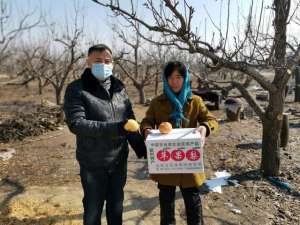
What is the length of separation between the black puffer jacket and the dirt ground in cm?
136

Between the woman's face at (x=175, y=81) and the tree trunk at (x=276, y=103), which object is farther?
the tree trunk at (x=276, y=103)

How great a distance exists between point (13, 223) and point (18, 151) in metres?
3.76

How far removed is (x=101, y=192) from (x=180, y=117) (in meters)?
0.85

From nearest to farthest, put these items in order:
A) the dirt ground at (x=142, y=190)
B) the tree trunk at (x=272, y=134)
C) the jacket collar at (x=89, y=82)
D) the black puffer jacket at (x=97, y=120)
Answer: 1. the black puffer jacket at (x=97, y=120)
2. the jacket collar at (x=89, y=82)
3. the dirt ground at (x=142, y=190)
4. the tree trunk at (x=272, y=134)

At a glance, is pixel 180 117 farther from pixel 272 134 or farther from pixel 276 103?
pixel 272 134

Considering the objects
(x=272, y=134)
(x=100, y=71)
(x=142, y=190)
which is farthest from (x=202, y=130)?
(x=272, y=134)

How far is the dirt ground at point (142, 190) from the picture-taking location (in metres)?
3.82

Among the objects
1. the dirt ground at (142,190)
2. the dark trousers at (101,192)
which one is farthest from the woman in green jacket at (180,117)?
the dirt ground at (142,190)

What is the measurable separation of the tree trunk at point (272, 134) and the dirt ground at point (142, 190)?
0.62 ft

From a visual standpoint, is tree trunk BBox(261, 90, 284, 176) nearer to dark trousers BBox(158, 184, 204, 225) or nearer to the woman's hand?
dark trousers BBox(158, 184, 204, 225)

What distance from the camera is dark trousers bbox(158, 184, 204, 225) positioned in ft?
9.44

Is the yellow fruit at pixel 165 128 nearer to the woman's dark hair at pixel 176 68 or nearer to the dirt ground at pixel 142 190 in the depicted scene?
the woman's dark hair at pixel 176 68

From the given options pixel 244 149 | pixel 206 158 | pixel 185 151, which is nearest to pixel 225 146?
pixel 244 149

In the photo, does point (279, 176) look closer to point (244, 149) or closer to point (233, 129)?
point (244, 149)
